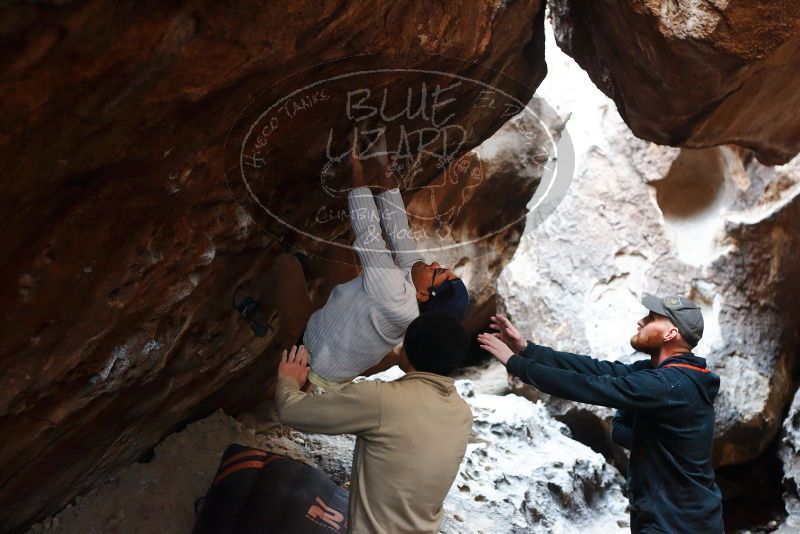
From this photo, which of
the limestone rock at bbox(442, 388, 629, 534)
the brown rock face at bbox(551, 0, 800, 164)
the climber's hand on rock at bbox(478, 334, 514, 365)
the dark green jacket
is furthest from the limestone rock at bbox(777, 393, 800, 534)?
the climber's hand on rock at bbox(478, 334, 514, 365)

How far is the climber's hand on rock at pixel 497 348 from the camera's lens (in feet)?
9.54

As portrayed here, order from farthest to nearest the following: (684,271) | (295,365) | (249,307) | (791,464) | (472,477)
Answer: (684,271)
(791,464)
(472,477)
(249,307)
(295,365)

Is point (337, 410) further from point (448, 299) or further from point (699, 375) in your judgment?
point (699, 375)

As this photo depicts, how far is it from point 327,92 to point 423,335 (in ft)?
2.96

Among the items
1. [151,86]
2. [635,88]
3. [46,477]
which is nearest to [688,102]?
[635,88]

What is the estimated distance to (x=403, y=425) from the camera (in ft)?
7.73

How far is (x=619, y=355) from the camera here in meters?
6.09

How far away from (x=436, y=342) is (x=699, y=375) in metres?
1.25

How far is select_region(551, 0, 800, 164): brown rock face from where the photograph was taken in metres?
2.99

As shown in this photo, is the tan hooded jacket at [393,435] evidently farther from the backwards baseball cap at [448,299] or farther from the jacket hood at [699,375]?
the jacket hood at [699,375]

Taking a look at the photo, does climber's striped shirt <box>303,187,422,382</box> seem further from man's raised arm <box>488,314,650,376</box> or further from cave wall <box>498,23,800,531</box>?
cave wall <box>498,23,800,531</box>

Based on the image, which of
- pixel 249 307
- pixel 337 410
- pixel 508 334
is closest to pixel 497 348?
pixel 508 334

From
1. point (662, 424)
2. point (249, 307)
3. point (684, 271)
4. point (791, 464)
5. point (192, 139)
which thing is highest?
point (192, 139)

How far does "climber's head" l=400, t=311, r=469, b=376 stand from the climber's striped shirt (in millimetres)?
158
